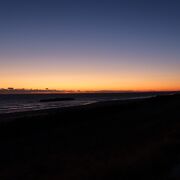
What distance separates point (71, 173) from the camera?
11.8 m

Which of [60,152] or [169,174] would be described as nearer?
[169,174]

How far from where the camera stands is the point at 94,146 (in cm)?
1869

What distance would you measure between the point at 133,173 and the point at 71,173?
82.1 inches

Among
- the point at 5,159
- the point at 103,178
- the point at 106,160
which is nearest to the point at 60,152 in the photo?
the point at 5,159

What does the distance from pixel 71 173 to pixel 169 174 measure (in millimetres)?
3144

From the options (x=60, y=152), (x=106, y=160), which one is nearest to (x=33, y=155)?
(x=60, y=152)

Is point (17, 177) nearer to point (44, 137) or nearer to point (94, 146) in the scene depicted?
point (94, 146)

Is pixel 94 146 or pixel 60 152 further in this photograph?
pixel 94 146

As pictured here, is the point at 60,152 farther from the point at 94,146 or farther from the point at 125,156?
the point at 125,156

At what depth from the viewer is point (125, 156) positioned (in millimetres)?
13977

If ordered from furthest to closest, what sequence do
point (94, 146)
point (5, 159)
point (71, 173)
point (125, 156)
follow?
1. point (94, 146)
2. point (5, 159)
3. point (125, 156)
4. point (71, 173)

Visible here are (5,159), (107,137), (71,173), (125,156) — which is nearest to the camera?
(71,173)

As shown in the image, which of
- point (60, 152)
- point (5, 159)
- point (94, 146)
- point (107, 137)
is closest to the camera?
point (5, 159)

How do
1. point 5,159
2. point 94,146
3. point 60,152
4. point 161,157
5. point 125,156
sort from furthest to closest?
point 94,146, point 60,152, point 5,159, point 125,156, point 161,157
